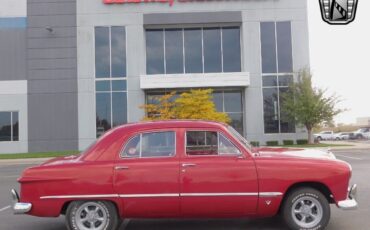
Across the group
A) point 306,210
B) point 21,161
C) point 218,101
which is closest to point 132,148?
point 306,210

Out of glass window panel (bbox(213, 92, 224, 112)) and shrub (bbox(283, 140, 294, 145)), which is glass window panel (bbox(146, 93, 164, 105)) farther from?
shrub (bbox(283, 140, 294, 145))

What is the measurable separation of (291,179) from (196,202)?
4.69 ft

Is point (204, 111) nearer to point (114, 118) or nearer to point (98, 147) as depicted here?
point (114, 118)

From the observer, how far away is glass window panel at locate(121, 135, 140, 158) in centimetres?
691

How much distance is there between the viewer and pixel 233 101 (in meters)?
37.2

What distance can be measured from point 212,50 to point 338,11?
88.7ft

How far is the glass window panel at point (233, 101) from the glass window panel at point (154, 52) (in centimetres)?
568

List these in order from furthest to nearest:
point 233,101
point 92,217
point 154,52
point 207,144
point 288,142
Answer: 1. point 154,52
2. point 233,101
3. point 288,142
4. point 207,144
5. point 92,217

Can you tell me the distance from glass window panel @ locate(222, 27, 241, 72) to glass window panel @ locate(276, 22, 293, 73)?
321 centimetres

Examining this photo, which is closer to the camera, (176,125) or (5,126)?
(176,125)

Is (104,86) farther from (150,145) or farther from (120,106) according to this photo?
(150,145)

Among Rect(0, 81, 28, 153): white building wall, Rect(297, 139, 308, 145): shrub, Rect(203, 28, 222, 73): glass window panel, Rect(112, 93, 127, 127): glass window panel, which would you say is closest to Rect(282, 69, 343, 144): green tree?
Rect(297, 139, 308, 145): shrub

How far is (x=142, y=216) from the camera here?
6824 millimetres

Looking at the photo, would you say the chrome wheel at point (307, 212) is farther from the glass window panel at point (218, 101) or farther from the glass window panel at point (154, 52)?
the glass window panel at point (154, 52)
